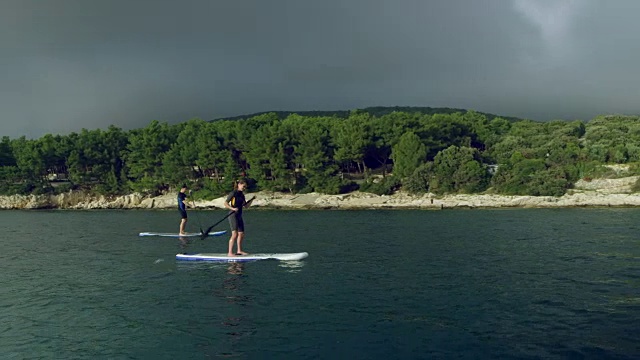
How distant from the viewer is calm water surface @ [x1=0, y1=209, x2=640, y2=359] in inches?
539

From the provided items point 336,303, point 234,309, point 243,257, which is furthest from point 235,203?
point 336,303

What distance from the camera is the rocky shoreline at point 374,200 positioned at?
7438 cm

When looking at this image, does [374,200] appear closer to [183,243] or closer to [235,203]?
[183,243]

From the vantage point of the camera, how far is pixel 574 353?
12.8 metres

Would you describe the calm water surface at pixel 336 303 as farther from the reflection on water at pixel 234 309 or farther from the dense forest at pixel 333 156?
the dense forest at pixel 333 156

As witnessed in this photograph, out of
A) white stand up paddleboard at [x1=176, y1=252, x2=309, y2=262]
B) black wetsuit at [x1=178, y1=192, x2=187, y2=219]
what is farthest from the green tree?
white stand up paddleboard at [x1=176, y1=252, x2=309, y2=262]

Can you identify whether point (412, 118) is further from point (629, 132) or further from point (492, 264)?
point (492, 264)

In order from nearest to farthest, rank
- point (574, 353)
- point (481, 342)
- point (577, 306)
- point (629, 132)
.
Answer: point (574, 353)
point (481, 342)
point (577, 306)
point (629, 132)

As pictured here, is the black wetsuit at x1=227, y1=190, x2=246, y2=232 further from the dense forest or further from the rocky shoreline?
the dense forest

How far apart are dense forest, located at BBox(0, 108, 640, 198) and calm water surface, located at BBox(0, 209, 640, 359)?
54.0 m

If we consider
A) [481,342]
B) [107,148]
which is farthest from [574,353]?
[107,148]

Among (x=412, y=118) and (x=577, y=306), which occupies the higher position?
(x=412, y=118)

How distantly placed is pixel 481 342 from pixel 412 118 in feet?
295

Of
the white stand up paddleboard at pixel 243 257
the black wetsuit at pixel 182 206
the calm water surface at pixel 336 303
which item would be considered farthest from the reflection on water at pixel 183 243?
the white stand up paddleboard at pixel 243 257
